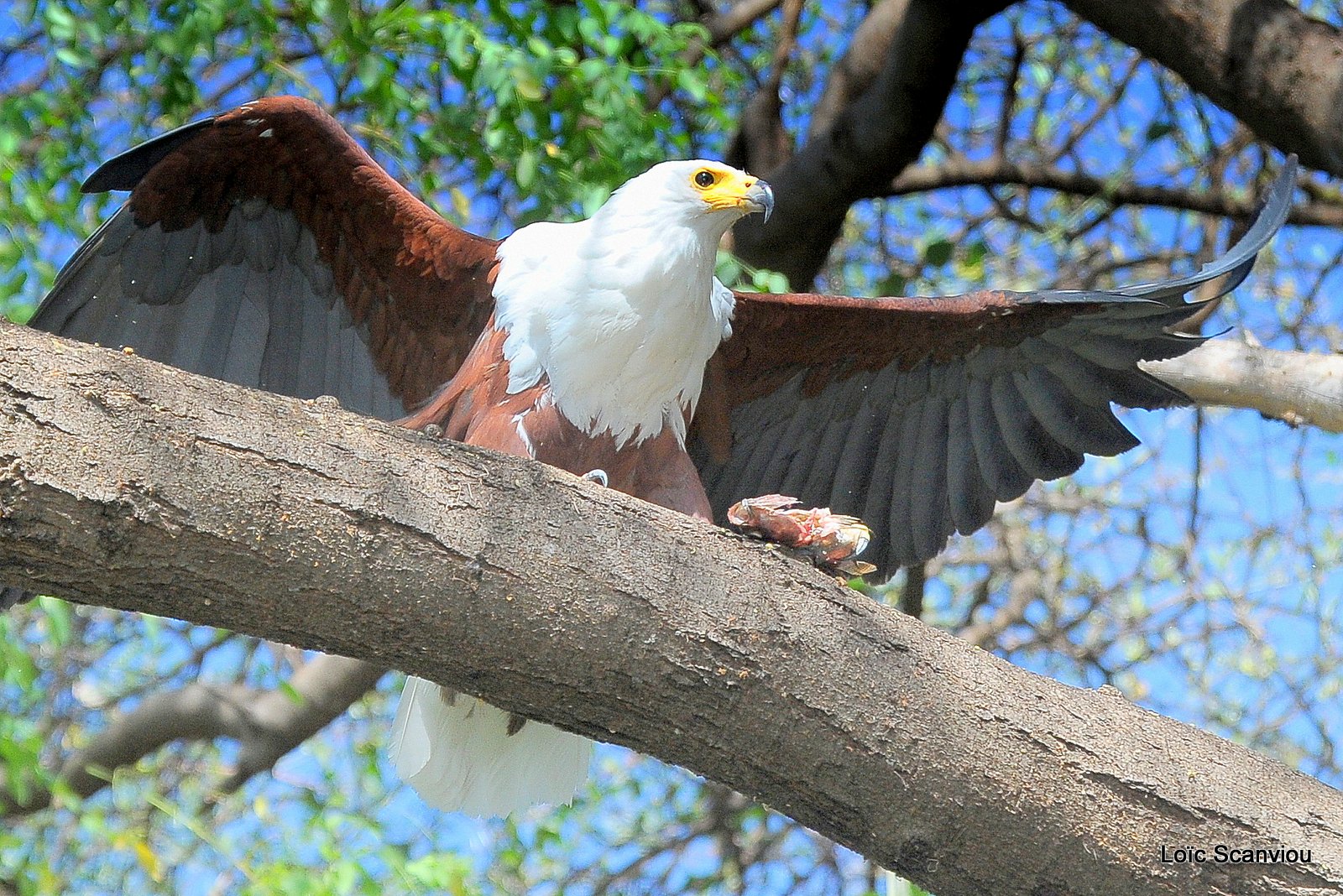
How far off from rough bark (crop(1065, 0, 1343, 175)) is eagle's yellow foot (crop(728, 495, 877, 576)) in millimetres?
2699

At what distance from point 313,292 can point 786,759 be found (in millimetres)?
2114

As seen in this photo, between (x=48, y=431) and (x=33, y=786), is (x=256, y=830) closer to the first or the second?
(x=33, y=786)

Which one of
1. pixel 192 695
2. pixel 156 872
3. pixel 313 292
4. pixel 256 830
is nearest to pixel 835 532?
pixel 313 292

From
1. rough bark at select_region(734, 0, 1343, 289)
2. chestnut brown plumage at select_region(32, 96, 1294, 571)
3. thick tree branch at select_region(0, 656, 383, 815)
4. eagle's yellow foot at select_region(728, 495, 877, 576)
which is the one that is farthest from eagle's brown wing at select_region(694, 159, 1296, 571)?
thick tree branch at select_region(0, 656, 383, 815)

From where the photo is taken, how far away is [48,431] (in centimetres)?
180

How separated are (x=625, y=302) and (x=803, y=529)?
100 centimetres

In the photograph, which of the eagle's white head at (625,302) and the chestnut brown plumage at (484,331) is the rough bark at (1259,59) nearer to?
the chestnut brown plumage at (484,331)

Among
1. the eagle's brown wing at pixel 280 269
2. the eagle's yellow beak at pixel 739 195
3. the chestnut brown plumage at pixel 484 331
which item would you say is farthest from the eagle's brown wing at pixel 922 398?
the eagle's brown wing at pixel 280 269

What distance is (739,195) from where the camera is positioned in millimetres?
3438

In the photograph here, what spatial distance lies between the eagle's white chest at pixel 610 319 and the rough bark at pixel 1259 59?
6.83ft

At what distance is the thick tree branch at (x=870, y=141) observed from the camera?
15.6 feet

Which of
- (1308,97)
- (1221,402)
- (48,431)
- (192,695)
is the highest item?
(1308,97)

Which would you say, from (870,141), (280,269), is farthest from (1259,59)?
(280,269)

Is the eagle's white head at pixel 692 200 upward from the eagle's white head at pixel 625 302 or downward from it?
upward
